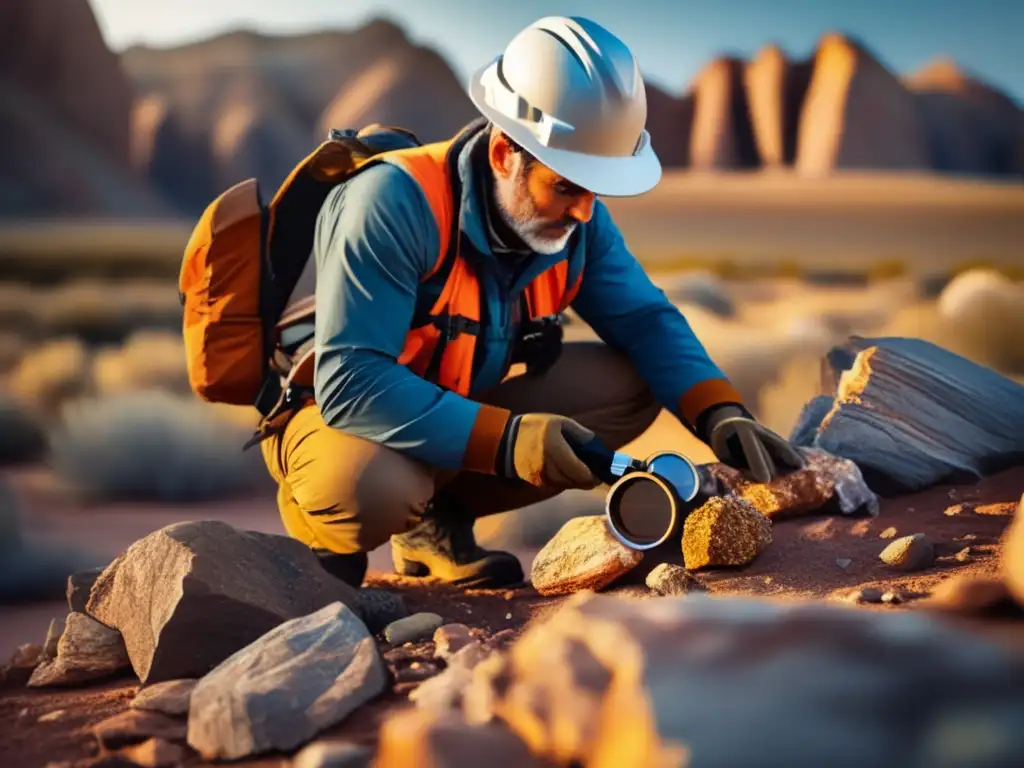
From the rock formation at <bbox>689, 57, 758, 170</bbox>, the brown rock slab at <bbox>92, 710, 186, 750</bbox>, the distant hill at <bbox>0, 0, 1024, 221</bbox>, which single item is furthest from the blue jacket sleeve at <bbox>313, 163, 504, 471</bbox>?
the rock formation at <bbox>689, 57, 758, 170</bbox>

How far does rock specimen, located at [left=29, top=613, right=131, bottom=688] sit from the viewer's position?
2.78 m

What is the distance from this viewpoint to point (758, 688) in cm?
143

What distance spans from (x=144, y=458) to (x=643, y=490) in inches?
201

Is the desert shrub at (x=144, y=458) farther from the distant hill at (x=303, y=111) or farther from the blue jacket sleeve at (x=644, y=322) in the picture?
the distant hill at (x=303, y=111)

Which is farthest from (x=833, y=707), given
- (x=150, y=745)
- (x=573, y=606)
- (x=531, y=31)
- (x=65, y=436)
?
(x=65, y=436)

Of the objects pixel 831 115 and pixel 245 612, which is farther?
pixel 831 115

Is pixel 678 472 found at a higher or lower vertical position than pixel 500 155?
lower

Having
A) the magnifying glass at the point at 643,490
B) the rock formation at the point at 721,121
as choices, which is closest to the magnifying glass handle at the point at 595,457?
the magnifying glass at the point at 643,490

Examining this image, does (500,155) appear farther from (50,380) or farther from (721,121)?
(721,121)

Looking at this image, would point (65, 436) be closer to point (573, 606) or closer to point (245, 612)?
point (245, 612)

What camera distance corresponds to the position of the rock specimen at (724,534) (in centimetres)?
303

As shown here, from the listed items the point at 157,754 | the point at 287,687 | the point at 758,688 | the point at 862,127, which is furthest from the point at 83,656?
the point at 862,127

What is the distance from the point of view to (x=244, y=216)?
3213mm

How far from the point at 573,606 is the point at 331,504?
4.82ft
